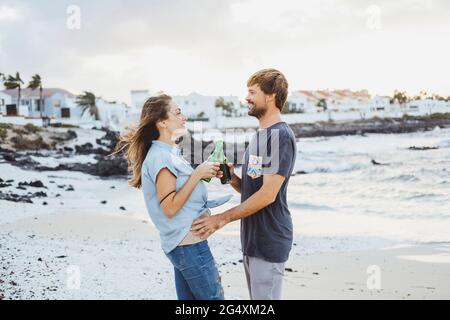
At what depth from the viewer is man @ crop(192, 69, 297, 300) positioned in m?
2.47

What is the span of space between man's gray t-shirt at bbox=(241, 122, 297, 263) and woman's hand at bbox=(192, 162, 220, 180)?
7.4 inches

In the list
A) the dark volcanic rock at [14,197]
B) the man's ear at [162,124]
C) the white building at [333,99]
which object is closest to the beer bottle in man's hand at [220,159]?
the man's ear at [162,124]

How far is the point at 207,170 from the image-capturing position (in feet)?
7.93

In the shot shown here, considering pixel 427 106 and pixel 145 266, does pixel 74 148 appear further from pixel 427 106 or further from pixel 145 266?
pixel 427 106

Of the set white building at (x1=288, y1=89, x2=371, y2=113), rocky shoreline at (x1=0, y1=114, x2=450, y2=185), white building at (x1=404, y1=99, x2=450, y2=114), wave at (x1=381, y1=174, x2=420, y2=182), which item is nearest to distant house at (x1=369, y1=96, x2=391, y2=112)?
white building at (x1=288, y1=89, x2=371, y2=113)

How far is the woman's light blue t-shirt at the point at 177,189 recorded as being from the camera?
239 cm

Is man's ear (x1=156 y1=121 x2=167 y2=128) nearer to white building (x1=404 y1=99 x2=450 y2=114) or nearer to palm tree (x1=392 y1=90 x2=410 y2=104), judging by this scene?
white building (x1=404 y1=99 x2=450 y2=114)

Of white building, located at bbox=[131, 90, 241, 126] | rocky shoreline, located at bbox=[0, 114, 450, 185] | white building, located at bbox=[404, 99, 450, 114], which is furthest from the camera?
white building, located at bbox=[131, 90, 241, 126]

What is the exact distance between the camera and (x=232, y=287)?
533 centimetres

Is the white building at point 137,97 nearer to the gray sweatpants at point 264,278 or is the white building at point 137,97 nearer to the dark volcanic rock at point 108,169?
the dark volcanic rock at point 108,169
